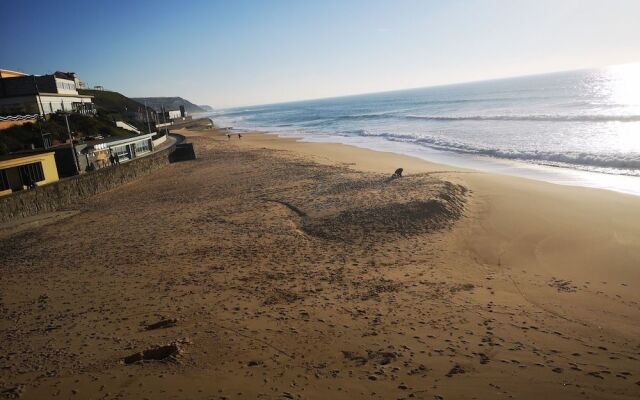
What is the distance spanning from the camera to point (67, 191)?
19812mm

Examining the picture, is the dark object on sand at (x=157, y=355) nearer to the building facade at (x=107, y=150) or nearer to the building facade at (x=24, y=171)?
the building facade at (x=24, y=171)

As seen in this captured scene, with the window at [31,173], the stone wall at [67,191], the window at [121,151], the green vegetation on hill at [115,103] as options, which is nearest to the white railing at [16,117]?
the window at [121,151]

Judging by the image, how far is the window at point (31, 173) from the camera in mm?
19261

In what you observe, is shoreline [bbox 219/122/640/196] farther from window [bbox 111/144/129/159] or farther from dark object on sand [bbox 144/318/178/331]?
window [bbox 111/144/129/159]

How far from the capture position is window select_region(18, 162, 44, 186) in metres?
19.3

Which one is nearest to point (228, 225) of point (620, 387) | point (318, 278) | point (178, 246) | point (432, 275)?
point (178, 246)

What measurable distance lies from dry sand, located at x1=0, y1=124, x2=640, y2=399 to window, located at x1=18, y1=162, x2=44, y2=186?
13.4 ft

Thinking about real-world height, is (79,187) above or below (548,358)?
above

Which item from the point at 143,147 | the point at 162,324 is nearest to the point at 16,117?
the point at 143,147

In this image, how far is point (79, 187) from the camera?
20.8m

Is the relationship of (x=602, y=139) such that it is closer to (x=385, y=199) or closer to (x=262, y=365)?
(x=385, y=199)

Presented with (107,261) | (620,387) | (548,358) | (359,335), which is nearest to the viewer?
(620,387)

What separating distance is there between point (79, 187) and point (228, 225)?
37.0 ft

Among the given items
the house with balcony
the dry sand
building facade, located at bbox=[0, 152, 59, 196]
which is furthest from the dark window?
the house with balcony
